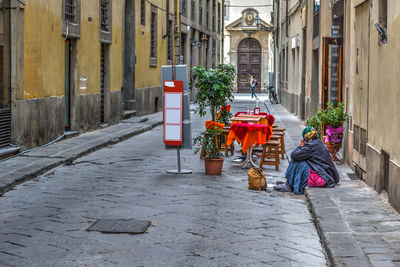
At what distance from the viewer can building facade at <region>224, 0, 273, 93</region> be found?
170 ft

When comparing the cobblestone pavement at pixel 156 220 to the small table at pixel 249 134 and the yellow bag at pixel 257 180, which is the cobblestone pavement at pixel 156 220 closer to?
the yellow bag at pixel 257 180

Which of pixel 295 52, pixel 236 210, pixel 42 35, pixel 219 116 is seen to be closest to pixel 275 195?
pixel 236 210

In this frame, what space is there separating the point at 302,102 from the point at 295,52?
3.92 metres

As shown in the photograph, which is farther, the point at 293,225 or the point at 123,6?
the point at 123,6

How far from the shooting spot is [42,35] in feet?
47.3

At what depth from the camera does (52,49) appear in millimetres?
15156

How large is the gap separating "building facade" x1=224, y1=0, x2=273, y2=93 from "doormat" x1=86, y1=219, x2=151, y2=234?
44.7 m

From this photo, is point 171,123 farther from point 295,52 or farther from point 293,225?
point 295,52

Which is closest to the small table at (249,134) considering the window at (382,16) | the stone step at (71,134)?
the window at (382,16)

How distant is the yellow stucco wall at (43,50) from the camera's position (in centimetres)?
Answer: 1359

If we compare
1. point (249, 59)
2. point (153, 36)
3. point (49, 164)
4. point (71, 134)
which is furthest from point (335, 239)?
point (249, 59)

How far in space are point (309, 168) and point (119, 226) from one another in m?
3.50

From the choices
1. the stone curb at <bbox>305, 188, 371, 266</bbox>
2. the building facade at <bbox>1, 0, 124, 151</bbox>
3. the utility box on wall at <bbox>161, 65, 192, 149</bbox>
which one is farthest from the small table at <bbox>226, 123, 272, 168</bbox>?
the building facade at <bbox>1, 0, 124, 151</bbox>

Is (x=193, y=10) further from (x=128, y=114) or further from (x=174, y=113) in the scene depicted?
(x=174, y=113)
